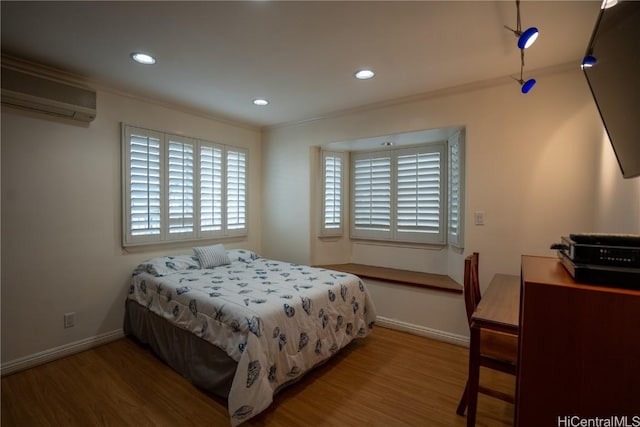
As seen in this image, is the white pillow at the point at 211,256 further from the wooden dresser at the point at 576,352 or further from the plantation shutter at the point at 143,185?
the wooden dresser at the point at 576,352

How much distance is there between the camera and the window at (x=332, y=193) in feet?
12.9

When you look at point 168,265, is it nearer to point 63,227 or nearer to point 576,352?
point 63,227

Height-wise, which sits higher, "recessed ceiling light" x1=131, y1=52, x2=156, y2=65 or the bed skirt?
"recessed ceiling light" x1=131, y1=52, x2=156, y2=65

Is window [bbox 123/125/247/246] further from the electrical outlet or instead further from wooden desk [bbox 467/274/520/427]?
wooden desk [bbox 467/274/520/427]

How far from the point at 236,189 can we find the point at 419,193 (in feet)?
8.01

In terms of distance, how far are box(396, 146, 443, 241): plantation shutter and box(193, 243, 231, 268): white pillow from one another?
2.19 metres

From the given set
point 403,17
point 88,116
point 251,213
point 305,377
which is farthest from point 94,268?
point 403,17

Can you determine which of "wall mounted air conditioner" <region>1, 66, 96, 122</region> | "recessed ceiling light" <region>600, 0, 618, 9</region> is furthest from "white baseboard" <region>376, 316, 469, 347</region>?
"wall mounted air conditioner" <region>1, 66, 96, 122</region>

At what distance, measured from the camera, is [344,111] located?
3.48m

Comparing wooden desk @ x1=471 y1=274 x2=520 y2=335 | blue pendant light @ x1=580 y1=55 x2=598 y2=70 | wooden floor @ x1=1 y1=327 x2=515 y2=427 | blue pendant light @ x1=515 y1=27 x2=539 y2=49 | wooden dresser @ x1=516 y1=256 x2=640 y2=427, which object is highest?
blue pendant light @ x1=515 y1=27 x2=539 y2=49

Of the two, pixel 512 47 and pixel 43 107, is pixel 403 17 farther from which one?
pixel 43 107

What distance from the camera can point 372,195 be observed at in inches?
153

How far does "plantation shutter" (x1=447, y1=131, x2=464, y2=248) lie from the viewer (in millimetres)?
2908

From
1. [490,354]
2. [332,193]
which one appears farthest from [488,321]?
[332,193]
